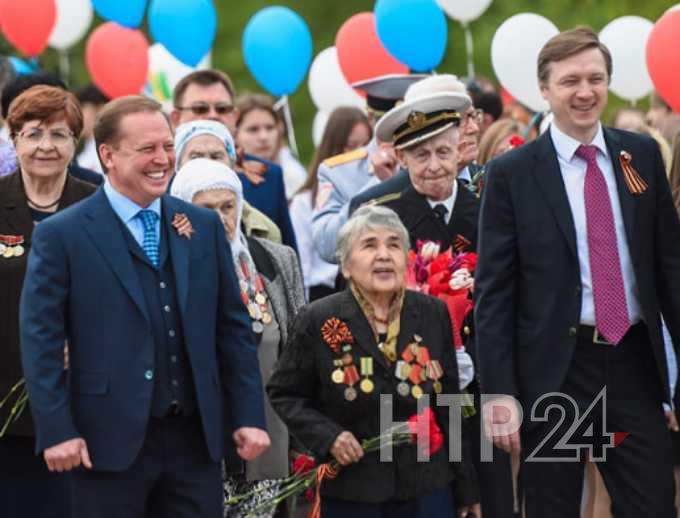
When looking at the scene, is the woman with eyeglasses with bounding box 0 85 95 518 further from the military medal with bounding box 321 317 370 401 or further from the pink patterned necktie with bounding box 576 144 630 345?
the pink patterned necktie with bounding box 576 144 630 345

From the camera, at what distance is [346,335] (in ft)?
25.1

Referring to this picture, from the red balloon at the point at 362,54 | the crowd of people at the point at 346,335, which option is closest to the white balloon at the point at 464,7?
the red balloon at the point at 362,54

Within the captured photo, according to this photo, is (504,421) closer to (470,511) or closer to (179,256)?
(470,511)

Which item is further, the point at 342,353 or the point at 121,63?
the point at 121,63

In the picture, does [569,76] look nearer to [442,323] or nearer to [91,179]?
[442,323]

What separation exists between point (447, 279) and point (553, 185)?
1170 millimetres

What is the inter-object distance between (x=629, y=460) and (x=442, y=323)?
1.10m

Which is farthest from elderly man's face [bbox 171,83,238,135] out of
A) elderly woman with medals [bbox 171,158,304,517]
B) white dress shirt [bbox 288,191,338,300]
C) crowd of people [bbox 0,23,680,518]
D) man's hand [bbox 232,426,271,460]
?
man's hand [bbox 232,426,271,460]

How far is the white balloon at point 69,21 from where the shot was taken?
1748 cm

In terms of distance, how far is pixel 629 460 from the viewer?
7.21 metres

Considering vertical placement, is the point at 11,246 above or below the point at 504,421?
above

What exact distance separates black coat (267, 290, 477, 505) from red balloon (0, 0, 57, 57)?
710cm

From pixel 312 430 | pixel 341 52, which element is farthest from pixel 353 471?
pixel 341 52

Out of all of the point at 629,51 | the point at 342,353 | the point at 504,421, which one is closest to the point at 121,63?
the point at 629,51
